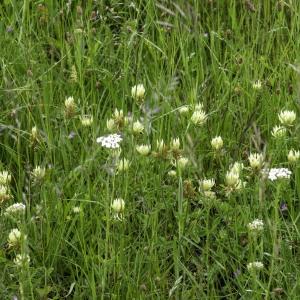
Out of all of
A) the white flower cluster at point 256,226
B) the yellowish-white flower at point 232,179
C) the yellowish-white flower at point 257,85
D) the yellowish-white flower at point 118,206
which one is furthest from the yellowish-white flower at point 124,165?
the yellowish-white flower at point 257,85

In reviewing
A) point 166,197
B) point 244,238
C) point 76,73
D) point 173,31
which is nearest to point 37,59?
point 76,73

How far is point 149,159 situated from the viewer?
7.51 feet

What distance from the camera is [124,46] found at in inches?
113

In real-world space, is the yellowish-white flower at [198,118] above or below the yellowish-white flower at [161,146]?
above

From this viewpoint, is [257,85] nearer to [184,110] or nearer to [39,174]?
[184,110]

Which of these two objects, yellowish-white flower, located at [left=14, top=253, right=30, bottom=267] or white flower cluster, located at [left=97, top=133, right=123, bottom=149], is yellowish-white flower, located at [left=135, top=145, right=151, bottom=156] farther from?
yellowish-white flower, located at [left=14, top=253, right=30, bottom=267]

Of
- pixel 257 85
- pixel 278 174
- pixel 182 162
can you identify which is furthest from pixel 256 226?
pixel 257 85

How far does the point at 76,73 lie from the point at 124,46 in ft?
0.77

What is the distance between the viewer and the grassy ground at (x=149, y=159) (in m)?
2.00

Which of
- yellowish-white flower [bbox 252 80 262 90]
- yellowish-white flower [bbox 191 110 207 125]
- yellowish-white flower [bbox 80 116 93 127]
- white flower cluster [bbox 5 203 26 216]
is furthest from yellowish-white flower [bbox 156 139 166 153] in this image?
yellowish-white flower [bbox 252 80 262 90]

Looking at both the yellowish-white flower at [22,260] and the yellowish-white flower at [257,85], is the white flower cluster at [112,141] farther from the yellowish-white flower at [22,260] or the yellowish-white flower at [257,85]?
the yellowish-white flower at [257,85]

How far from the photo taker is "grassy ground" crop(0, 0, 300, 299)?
6.57 feet

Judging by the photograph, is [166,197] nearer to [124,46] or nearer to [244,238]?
[244,238]

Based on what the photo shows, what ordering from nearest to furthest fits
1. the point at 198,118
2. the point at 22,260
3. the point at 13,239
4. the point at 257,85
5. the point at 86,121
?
the point at 22,260 → the point at 13,239 → the point at 198,118 → the point at 86,121 → the point at 257,85
